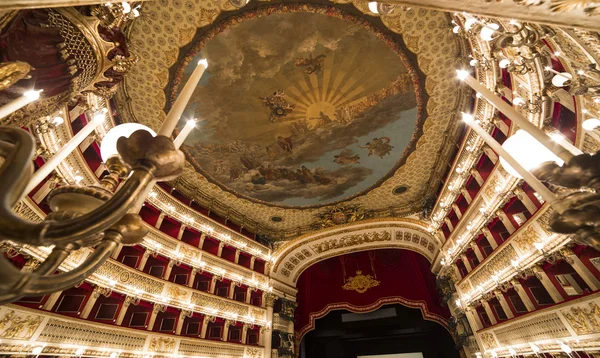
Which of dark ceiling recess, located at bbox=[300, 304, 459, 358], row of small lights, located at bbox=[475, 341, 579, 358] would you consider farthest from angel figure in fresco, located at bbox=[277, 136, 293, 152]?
dark ceiling recess, located at bbox=[300, 304, 459, 358]

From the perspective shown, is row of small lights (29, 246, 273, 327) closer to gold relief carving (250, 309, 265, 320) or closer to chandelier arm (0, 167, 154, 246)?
gold relief carving (250, 309, 265, 320)

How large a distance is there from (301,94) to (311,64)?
3.74ft

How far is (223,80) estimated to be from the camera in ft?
27.7

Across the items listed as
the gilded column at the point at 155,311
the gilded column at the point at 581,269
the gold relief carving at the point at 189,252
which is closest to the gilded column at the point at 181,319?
the gilded column at the point at 155,311

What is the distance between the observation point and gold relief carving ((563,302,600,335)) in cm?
518

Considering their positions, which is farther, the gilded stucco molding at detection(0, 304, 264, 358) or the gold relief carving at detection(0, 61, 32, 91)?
the gilded stucco molding at detection(0, 304, 264, 358)

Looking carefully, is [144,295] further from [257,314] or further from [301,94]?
[301,94]

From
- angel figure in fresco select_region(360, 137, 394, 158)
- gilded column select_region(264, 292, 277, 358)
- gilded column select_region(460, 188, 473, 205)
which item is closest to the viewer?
gilded column select_region(460, 188, 473, 205)

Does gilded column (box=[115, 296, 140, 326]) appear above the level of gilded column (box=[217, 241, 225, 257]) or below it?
below

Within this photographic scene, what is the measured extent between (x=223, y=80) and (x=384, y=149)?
7.27 m

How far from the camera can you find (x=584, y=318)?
543cm

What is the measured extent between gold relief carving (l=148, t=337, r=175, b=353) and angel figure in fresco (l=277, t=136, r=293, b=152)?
28.0ft

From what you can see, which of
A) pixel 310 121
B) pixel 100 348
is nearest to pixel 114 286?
pixel 100 348

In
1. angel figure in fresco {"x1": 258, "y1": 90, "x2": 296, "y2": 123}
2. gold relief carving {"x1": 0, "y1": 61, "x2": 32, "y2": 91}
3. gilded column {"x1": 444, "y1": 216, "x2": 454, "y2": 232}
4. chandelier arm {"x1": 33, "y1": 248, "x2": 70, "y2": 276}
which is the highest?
angel figure in fresco {"x1": 258, "y1": 90, "x2": 296, "y2": 123}
